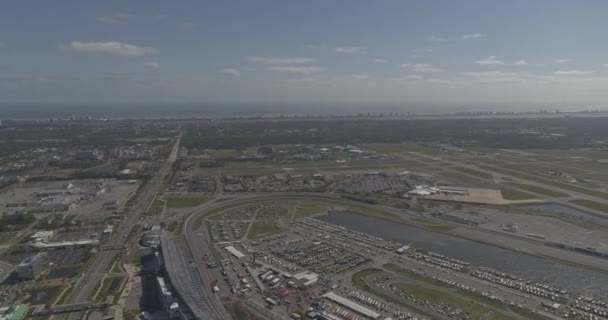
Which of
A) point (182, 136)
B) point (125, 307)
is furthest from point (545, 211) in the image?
point (182, 136)

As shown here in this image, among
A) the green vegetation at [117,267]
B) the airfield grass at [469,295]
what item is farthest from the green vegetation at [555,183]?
the green vegetation at [117,267]

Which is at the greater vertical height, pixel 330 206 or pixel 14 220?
pixel 330 206

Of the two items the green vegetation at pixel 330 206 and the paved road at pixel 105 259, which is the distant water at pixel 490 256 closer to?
the green vegetation at pixel 330 206

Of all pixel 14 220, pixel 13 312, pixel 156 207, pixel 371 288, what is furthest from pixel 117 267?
pixel 371 288

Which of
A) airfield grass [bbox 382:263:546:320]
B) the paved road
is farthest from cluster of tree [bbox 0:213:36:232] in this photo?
airfield grass [bbox 382:263:546:320]

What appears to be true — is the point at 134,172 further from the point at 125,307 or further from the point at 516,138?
the point at 516,138

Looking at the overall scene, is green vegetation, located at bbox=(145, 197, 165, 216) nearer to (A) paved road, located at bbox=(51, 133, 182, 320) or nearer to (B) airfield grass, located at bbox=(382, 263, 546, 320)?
(A) paved road, located at bbox=(51, 133, 182, 320)

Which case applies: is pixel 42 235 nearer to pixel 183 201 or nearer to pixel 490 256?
pixel 183 201
